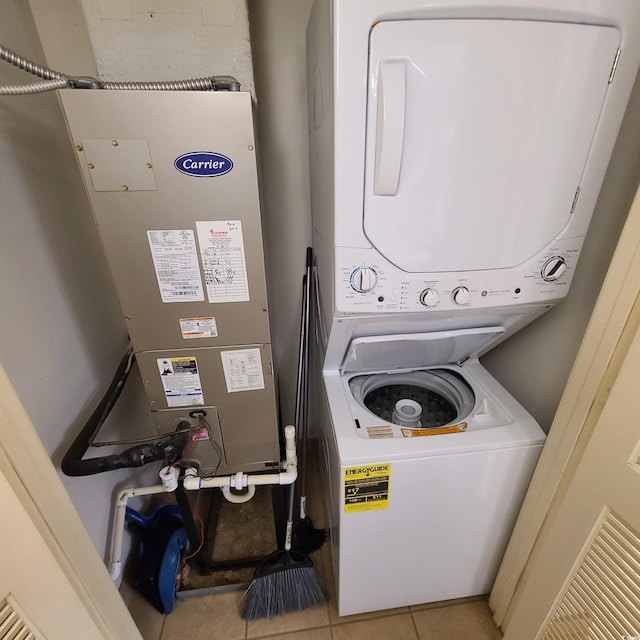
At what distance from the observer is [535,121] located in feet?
2.54

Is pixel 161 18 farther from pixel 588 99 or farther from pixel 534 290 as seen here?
pixel 534 290

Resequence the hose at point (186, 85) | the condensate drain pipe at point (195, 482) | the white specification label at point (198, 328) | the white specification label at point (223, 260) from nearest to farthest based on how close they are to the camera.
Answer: the hose at point (186, 85), the white specification label at point (223, 260), the white specification label at point (198, 328), the condensate drain pipe at point (195, 482)

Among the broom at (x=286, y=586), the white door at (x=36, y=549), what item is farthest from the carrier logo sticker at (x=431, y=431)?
the white door at (x=36, y=549)

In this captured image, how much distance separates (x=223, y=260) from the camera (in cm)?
97

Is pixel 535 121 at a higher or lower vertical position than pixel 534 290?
higher

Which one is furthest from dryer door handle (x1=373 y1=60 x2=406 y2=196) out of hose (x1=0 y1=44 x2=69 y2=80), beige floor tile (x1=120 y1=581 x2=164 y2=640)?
beige floor tile (x1=120 y1=581 x2=164 y2=640)

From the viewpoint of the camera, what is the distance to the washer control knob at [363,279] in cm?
87

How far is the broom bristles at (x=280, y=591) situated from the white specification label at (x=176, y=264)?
1.14m

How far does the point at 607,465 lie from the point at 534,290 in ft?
1.53

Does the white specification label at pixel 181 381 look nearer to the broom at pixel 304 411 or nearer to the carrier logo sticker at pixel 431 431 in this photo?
the broom at pixel 304 411

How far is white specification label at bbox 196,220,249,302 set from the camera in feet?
3.07

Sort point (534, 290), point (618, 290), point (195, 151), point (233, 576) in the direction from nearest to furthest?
point (618, 290), point (195, 151), point (534, 290), point (233, 576)

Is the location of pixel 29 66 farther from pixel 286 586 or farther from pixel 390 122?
pixel 286 586

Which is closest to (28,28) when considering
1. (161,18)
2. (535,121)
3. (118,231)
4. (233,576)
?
(161,18)
